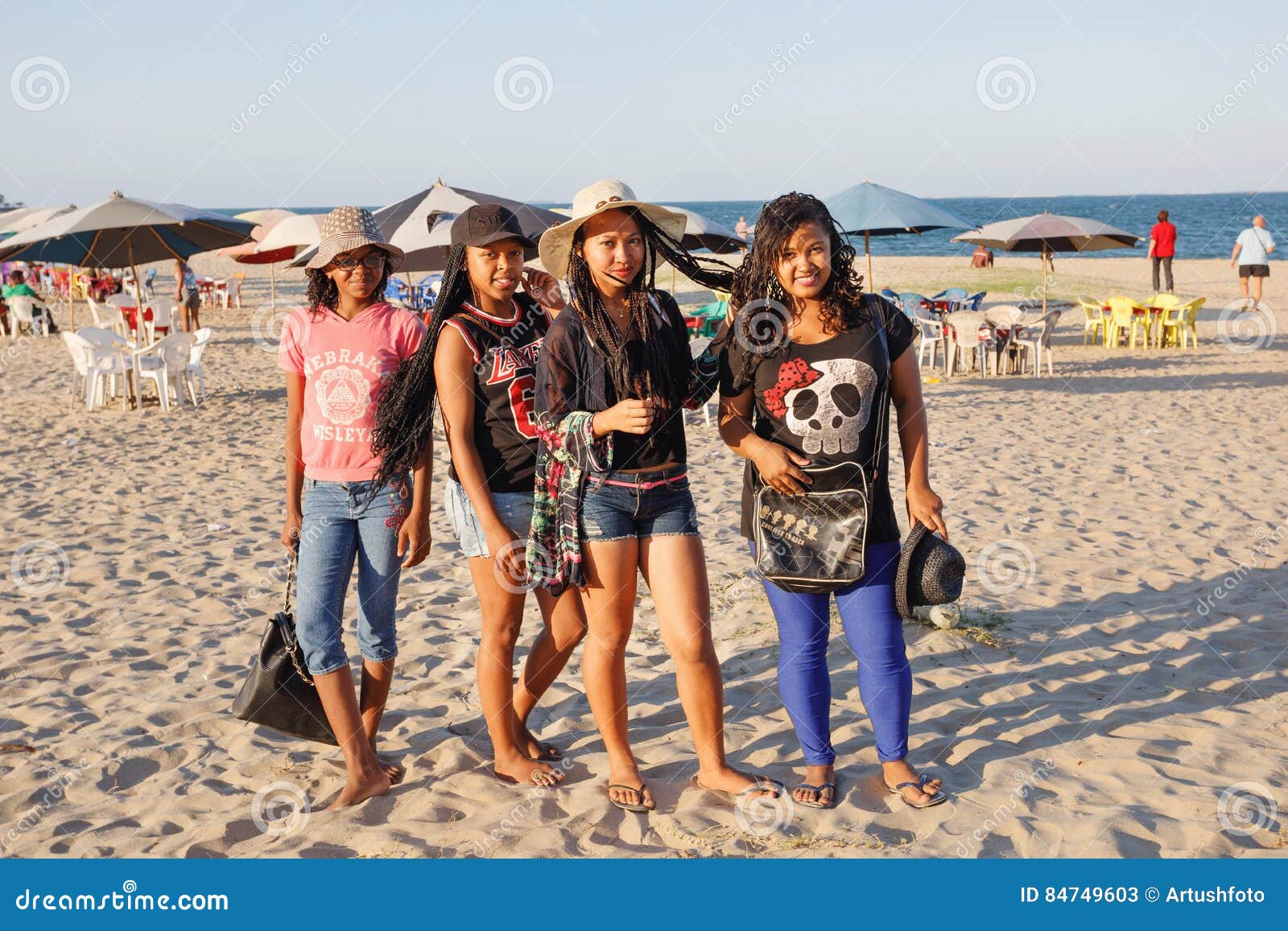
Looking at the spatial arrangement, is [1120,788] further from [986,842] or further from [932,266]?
[932,266]

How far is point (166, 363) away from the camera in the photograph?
11.3 meters

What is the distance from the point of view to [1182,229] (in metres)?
59.6

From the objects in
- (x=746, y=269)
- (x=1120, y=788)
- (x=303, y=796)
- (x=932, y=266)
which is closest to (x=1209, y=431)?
(x=1120, y=788)

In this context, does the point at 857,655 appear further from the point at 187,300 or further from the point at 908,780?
the point at 187,300

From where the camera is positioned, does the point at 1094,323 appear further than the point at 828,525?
Yes

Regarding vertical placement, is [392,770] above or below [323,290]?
below

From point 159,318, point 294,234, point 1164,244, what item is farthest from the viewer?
point 1164,244

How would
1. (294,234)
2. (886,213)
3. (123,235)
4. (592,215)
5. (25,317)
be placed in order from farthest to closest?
(25,317) < (886,213) < (123,235) < (294,234) < (592,215)

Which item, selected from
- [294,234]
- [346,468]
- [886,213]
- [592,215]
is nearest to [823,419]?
[592,215]

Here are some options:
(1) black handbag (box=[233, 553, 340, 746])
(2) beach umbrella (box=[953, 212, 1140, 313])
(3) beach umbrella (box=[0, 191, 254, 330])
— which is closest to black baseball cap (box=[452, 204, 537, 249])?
(1) black handbag (box=[233, 553, 340, 746])

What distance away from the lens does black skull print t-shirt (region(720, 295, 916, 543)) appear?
2.95m

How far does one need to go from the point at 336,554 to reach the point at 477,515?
1.45 feet

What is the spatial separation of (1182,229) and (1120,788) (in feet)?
212

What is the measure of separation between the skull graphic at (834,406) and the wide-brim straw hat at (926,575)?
1.15ft
